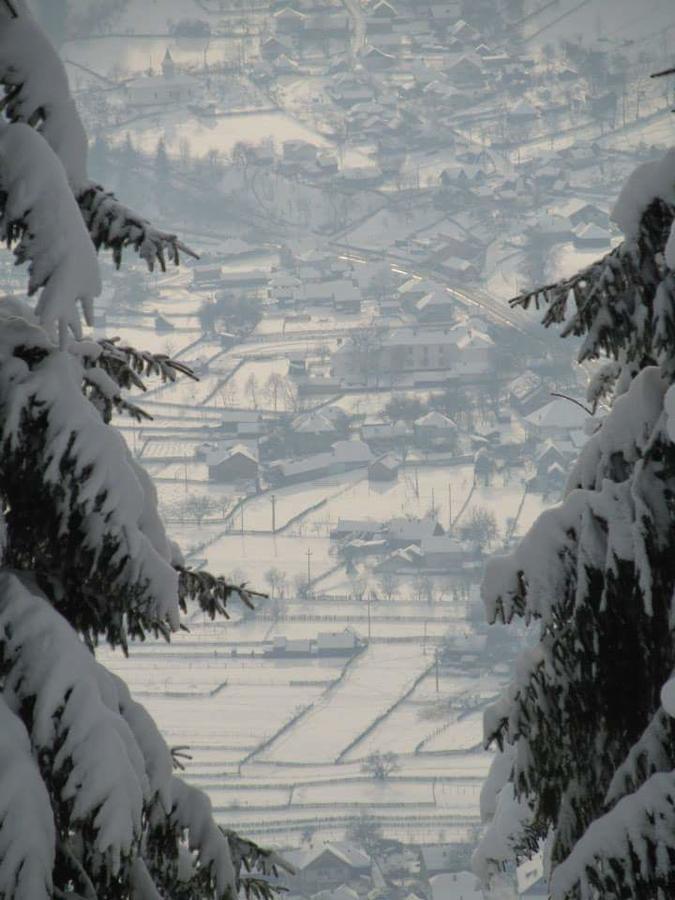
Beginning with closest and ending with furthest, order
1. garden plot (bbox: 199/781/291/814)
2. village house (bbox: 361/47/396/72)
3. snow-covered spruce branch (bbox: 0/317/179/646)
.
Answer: snow-covered spruce branch (bbox: 0/317/179/646)
garden plot (bbox: 199/781/291/814)
village house (bbox: 361/47/396/72)

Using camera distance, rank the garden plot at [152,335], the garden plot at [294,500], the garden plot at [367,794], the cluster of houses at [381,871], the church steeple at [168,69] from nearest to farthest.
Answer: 1. the cluster of houses at [381,871]
2. the garden plot at [367,794]
3. the garden plot at [294,500]
4. the garden plot at [152,335]
5. the church steeple at [168,69]

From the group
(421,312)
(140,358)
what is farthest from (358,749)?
(421,312)

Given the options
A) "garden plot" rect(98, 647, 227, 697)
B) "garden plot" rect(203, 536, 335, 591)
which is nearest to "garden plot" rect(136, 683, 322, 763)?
"garden plot" rect(98, 647, 227, 697)

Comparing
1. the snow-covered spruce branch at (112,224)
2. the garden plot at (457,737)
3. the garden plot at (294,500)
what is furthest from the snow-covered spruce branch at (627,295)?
the garden plot at (294,500)

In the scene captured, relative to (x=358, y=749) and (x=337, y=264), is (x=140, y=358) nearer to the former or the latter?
(x=358, y=749)

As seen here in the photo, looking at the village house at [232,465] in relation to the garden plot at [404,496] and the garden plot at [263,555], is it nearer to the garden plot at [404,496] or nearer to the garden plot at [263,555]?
the garden plot at [404,496]

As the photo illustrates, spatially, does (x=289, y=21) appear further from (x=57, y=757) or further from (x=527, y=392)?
(x=57, y=757)

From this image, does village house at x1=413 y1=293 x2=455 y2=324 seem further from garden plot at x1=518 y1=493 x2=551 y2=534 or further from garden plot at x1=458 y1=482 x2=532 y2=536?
→ garden plot at x1=518 y1=493 x2=551 y2=534
